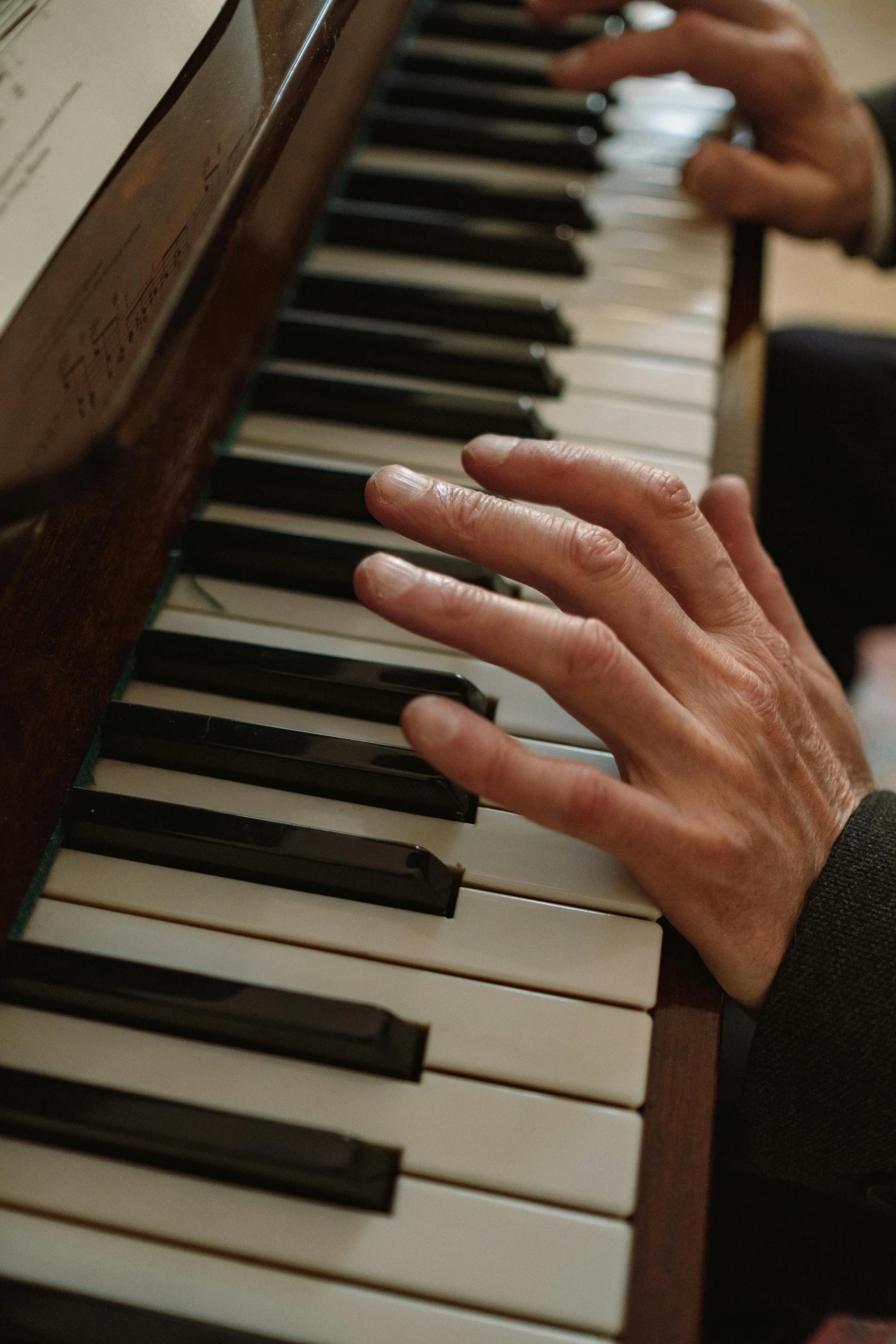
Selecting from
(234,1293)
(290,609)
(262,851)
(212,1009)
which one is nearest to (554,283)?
(290,609)

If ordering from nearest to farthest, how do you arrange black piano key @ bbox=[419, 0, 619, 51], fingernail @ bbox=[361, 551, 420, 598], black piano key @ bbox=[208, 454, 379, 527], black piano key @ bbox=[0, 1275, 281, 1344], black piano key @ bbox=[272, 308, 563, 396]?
black piano key @ bbox=[0, 1275, 281, 1344], fingernail @ bbox=[361, 551, 420, 598], black piano key @ bbox=[208, 454, 379, 527], black piano key @ bbox=[272, 308, 563, 396], black piano key @ bbox=[419, 0, 619, 51]

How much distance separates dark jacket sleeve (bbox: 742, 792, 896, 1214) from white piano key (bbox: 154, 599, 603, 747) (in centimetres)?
22

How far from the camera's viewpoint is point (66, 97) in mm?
723

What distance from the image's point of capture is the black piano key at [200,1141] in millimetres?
628

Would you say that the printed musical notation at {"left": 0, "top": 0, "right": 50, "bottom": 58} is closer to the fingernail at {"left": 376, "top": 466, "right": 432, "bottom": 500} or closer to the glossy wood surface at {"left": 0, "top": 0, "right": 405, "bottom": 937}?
the glossy wood surface at {"left": 0, "top": 0, "right": 405, "bottom": 937}

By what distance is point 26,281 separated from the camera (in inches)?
25.0

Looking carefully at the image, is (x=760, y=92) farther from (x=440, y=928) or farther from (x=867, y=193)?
(x=440, y=928)

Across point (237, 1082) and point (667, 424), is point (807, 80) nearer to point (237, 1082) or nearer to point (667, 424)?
point (667, 424)

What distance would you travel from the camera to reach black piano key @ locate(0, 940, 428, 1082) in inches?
26.2

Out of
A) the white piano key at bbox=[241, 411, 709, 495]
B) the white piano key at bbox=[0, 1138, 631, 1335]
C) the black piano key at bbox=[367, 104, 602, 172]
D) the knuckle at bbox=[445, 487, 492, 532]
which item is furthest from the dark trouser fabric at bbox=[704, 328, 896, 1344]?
the white piano key at bbox=[0, 1138, 631, 1335]

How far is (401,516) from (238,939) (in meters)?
0.34

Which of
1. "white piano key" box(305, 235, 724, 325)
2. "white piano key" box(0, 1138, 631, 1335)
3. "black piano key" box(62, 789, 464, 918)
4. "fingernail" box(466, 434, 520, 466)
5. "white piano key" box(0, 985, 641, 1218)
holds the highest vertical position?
"white piano key" box(305, 235, 724, 325)

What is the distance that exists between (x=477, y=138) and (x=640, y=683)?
92 cm

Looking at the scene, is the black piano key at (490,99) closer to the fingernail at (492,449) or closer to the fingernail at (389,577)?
the fingernail at (492,449)
